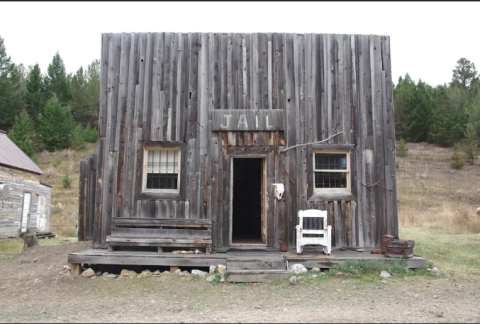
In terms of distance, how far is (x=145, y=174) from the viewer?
9.50 m

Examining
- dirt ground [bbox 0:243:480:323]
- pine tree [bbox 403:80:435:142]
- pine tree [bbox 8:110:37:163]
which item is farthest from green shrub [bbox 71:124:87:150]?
pine tree [bbox 403:80:435:142]

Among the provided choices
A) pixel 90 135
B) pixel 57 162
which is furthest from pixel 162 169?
pixel 90 135

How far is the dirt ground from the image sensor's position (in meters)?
5.36

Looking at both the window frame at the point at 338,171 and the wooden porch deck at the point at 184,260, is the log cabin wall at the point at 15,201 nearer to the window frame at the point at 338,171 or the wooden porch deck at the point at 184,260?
the wooden porch deck at the point at 184,260

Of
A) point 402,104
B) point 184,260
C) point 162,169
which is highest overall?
point 402,104

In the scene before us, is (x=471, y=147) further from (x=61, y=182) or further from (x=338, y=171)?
(x=61, y=182)

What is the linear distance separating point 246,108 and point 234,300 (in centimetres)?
488

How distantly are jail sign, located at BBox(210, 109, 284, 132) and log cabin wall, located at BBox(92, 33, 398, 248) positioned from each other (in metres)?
0.08

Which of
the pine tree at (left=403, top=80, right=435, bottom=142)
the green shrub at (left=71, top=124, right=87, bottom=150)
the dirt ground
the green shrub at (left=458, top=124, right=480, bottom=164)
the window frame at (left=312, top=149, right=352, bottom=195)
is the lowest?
the dirt ground

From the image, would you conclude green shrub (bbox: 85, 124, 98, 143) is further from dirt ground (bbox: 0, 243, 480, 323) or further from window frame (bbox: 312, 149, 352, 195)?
window frame (bbox: 312, 149, 352, 195)

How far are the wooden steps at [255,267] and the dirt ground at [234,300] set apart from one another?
20 cm

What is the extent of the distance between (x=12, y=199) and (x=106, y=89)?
11512mm

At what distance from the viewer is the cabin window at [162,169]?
9.52 meters

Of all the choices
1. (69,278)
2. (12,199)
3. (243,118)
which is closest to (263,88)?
(243,118)
